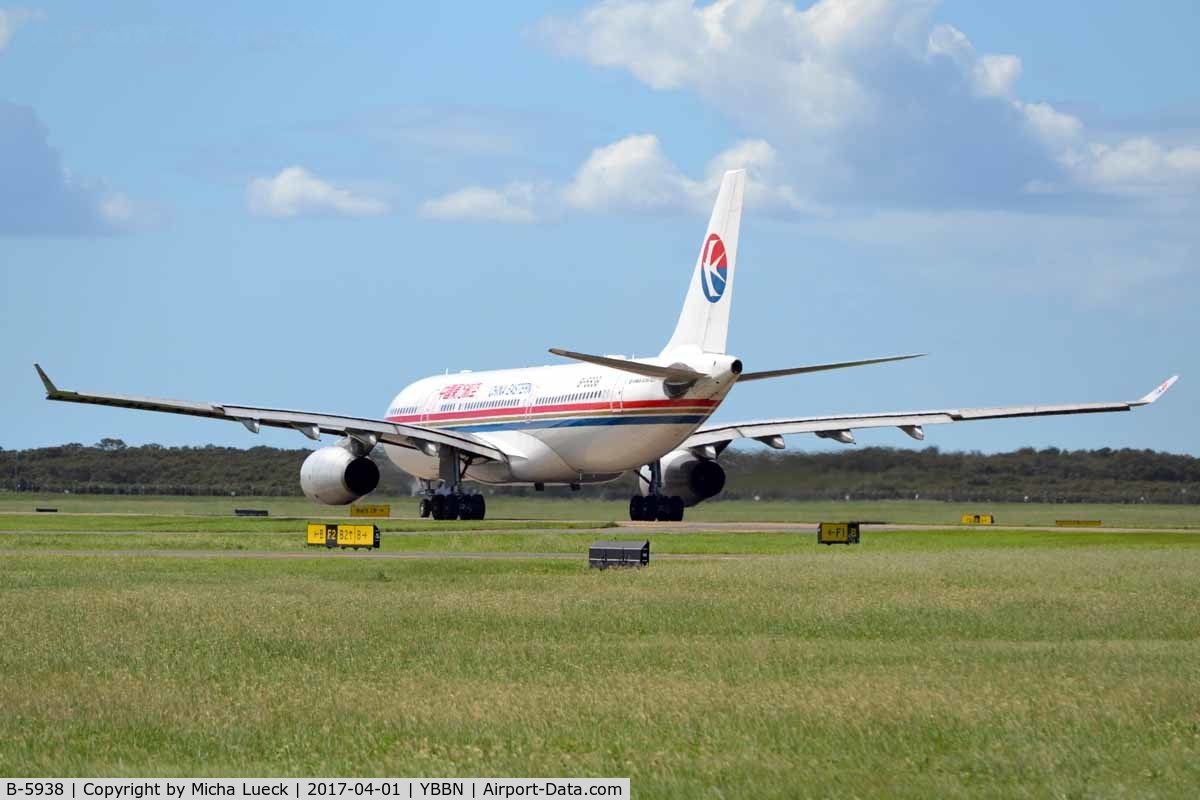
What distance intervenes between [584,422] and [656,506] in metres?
4.37

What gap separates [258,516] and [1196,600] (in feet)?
131

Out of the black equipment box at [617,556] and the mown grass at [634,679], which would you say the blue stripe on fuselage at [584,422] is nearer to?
the black equipment box at [617,556]

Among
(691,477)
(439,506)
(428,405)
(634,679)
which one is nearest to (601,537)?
(439,506)

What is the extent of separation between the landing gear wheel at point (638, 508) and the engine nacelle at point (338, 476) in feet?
26.4

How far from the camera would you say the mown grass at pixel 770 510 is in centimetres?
5781

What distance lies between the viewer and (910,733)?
13547 millimetres

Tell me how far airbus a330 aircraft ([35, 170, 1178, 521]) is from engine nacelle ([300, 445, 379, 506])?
4 cm

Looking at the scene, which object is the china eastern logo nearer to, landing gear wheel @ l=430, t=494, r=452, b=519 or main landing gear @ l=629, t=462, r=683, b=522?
main landing gear @ l=629, t=462, r=683, b=522

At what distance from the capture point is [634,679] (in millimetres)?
16734

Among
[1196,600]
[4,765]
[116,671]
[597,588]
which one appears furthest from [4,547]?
[4,765]

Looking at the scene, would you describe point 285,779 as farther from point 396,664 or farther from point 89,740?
point 396,664

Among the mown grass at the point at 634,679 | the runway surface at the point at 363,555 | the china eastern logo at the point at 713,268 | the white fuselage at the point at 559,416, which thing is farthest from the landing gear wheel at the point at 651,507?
the mown grass at the point at 634,679

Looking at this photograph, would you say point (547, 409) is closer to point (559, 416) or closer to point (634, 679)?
point (559, 416)
